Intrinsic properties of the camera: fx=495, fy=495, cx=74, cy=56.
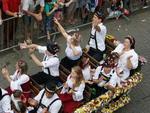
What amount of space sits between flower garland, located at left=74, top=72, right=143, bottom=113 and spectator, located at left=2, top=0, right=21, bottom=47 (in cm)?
334

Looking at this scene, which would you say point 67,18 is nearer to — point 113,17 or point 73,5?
point 73,5

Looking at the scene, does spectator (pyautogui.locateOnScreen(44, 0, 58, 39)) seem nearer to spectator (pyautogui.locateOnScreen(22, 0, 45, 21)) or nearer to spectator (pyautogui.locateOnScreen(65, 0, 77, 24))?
spectator (pyautogui.locateOnScreen(22, 0, 45, 21))

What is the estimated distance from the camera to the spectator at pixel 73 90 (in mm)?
9789

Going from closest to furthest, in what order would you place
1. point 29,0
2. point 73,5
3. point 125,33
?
point 29,0
point 73,5
point 125,33

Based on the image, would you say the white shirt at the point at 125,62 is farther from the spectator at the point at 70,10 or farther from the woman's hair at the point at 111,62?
the spectator at the point at 70,10

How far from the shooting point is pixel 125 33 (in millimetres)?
14289

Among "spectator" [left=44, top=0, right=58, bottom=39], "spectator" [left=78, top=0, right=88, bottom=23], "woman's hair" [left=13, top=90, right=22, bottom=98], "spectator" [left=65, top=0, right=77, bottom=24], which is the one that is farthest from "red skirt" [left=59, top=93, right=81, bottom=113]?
"spectator" [left=78, top=0, right=88, bottom=23]

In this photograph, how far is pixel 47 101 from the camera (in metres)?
9.42

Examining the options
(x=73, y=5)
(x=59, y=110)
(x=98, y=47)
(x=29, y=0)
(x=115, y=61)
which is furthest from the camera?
(x=73, y=5)

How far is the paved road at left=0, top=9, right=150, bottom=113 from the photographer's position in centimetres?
1170

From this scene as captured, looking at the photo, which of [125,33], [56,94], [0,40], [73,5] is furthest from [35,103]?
[125,33]

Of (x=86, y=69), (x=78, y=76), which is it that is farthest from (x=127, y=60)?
(x=78, y=76)

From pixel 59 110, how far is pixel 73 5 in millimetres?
4528

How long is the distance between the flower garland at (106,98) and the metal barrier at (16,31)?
3326mm
